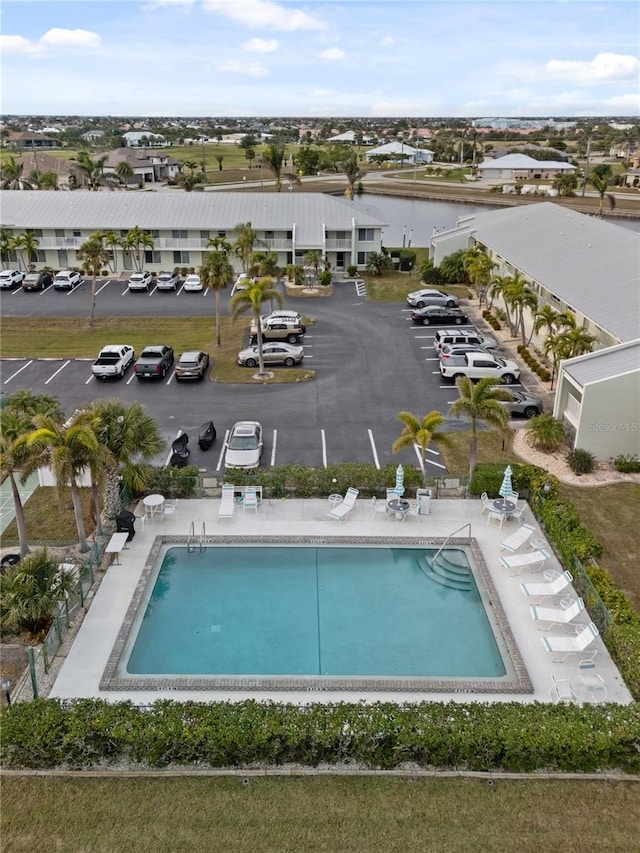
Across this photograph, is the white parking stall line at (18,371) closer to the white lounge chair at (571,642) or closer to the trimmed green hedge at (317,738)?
the trimmed green hedge at (317,738)

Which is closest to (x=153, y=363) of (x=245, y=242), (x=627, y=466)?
(x=245, y=242)

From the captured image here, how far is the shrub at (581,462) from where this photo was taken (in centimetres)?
2364

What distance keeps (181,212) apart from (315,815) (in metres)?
47.6

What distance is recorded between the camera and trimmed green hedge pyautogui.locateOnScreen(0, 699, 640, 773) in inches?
488

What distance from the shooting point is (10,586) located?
51.2ft

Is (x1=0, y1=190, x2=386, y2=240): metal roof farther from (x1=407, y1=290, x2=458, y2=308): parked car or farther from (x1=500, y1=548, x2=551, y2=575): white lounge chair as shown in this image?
(x1=500, y1=548, x2=551, y2=575): white lounge chair

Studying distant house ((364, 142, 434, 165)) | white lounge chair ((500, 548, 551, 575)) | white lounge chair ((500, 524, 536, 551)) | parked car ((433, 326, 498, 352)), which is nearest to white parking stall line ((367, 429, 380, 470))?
white lounge chair ((500, 524, 536, 551))

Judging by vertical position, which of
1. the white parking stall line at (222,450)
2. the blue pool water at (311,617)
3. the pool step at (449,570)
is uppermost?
the white parking stall line at (222,450)

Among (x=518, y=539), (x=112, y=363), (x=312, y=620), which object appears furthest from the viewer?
(x=112, y=363)

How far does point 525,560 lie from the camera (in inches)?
725

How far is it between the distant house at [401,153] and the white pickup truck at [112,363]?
104204 millimetres

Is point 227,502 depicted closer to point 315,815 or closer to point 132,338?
point 315,815

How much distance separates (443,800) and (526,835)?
1470mm

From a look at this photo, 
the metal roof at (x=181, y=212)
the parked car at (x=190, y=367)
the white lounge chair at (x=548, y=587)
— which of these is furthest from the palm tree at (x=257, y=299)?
the white lounge chair at (x=548, y=587)
